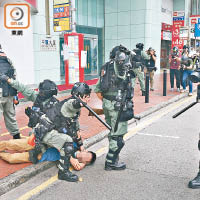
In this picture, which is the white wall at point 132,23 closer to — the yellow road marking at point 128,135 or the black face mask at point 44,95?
the yellow road marking at point 128,135

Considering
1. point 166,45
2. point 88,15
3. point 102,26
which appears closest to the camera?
point 88,15

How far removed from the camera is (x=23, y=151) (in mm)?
4473

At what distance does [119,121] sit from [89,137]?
1.70m

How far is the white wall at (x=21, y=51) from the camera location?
35.4 feet

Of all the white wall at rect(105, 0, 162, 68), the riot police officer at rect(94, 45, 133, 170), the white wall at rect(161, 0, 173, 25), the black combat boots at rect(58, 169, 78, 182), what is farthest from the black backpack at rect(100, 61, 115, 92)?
the white wall at rect(161, 0, 173, 25)

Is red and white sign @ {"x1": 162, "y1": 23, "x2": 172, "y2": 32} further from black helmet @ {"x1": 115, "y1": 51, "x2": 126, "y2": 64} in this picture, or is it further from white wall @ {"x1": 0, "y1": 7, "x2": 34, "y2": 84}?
black helmet @ {"x1": 115, "y1": 51, "x2": 126, "y2": 64}

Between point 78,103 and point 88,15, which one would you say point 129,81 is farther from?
point 88,15

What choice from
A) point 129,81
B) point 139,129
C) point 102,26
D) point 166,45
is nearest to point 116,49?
point 129,81

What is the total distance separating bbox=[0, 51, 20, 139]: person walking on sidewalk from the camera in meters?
4.65

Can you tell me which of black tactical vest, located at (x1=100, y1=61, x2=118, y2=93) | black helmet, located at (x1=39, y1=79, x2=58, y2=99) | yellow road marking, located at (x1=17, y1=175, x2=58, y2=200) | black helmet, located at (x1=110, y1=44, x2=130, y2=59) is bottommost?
yellow road marking, located at (x1=17, y1=175, x2=58, y2=200)

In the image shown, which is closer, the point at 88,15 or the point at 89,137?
the point at 89,137

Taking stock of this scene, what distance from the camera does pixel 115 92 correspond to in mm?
3854

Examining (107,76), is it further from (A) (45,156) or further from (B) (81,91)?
(A) (45,156)

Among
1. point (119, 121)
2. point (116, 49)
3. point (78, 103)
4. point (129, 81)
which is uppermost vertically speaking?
point (116, 49)
